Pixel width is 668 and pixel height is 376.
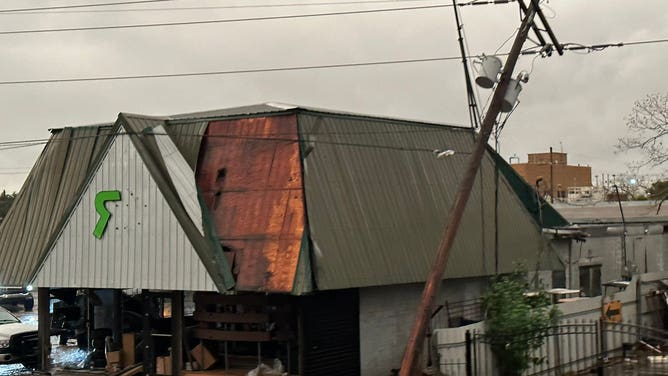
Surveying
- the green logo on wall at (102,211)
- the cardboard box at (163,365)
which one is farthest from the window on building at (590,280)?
the green logo on wall at (102,211)

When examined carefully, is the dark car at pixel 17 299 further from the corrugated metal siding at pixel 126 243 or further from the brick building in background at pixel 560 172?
the brick building in background at pixel 560 172

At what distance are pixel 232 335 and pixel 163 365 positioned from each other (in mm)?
2237

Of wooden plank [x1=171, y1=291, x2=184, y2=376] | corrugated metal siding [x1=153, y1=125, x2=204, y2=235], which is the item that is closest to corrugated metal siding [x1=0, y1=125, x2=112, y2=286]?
corrugated metal siding [x1=153, y1=125, x2=204, y2=235]

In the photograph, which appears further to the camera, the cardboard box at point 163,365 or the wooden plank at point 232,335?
the cardboard box at point 163,365

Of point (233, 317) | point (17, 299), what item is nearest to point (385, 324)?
point (233, 317)

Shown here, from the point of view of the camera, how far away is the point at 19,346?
2105 cm

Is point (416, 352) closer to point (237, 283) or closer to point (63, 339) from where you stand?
point (237, 283)

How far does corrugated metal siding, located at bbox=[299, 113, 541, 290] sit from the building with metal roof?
39mm

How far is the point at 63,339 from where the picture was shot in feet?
78.2

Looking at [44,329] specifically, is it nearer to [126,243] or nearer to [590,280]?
[126,243]

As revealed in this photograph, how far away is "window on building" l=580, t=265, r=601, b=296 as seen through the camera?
2900 cm

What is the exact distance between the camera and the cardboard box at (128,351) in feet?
62.5

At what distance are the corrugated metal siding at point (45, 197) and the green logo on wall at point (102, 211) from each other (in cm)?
148

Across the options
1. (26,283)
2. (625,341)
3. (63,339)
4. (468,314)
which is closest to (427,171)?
(468,314)
